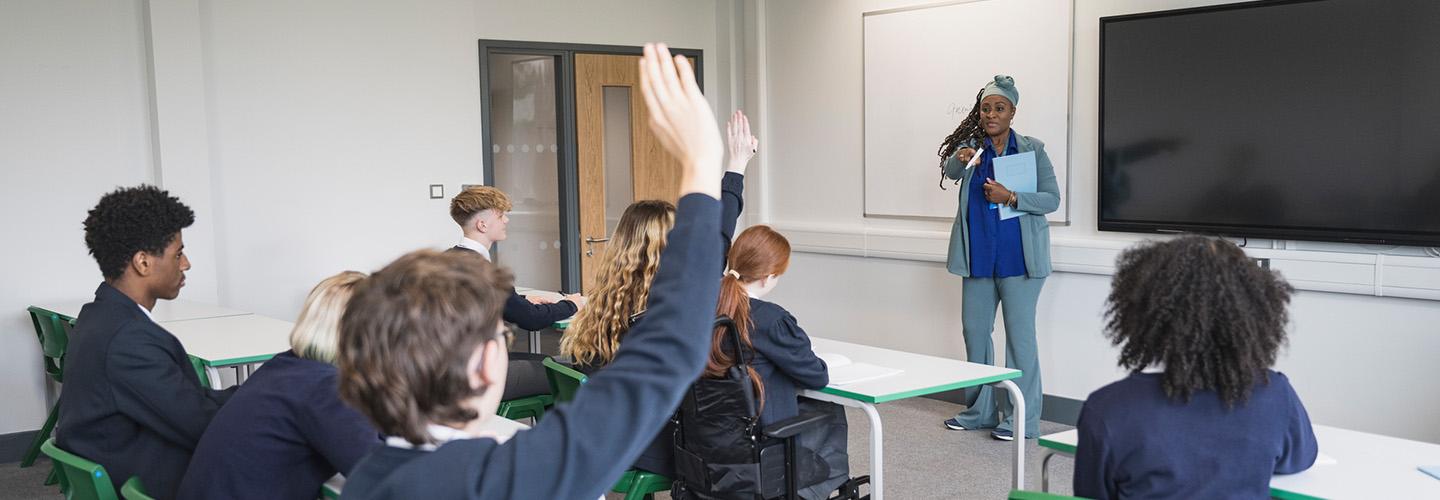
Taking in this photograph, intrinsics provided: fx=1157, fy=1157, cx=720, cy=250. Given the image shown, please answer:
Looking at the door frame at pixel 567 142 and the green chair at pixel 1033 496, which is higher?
the door frame at pixel 567 142

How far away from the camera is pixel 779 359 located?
3.08m

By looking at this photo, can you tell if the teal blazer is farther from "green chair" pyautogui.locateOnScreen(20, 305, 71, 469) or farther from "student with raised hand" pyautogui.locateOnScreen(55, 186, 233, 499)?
"green chair" pyautogui.locateOnScreen(20, 305, 71, 469)

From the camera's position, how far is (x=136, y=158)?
5.33m

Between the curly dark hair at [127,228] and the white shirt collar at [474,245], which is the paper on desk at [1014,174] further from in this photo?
the curly dark hair at [127,228]

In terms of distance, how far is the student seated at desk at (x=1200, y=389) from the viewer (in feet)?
6.44

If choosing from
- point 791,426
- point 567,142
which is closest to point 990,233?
point 791,426

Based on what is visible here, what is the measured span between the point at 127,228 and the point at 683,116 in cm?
226

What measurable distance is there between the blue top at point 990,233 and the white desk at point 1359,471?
2.42 meters

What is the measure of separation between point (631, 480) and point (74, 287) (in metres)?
3.33

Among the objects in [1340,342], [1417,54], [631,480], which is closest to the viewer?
[631,480]

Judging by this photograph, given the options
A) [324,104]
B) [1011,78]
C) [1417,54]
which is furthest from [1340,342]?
[324,104]

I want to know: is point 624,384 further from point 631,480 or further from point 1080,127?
point 1080,127

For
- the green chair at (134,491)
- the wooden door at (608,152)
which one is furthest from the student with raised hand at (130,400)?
the wooden door at (608,152)

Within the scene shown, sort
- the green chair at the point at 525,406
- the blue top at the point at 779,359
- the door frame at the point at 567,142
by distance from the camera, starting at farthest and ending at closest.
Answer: the door frame at the point at 567,142
the green chair at the point at 525,406
the blue top at the point at 779,359
